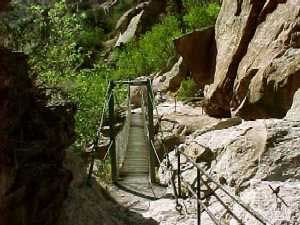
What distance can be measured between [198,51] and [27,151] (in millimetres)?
9429

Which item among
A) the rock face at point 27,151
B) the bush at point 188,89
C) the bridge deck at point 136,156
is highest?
the bush at point 188,89

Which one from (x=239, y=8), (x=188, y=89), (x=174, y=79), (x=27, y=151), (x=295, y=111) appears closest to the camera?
(x=27, y=151)

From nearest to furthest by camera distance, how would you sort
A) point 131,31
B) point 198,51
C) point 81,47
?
point 198,51 < point 81,47 < point 131,31

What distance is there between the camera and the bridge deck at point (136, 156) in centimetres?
980

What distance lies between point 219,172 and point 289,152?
3.51ft

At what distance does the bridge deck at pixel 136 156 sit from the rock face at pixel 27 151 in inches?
168

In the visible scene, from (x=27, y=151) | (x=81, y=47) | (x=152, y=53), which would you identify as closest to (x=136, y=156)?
(x=27, y=151)

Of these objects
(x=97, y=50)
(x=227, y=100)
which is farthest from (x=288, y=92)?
(x=97, y=50)

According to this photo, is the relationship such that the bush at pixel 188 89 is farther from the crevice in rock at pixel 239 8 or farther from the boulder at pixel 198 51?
the crevice in rock at pixel 239 8

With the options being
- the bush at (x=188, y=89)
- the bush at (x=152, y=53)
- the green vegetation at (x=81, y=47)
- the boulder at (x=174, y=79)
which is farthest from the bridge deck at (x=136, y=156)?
the bush at (x=152, y=53)

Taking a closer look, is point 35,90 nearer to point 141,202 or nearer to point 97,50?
point 141,202

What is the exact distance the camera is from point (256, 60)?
10.9 metres

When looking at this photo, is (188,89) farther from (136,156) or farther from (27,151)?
(27,151)

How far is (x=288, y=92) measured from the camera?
31.6 ft
